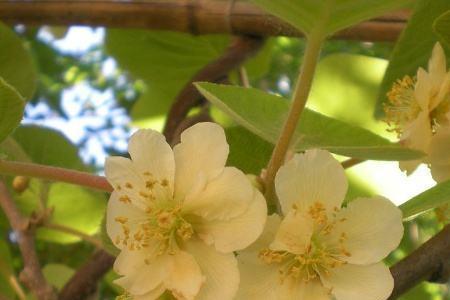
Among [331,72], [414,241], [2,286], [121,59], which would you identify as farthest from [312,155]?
[414,241]

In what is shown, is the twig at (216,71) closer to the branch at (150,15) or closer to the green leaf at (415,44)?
the branch at (150,15)

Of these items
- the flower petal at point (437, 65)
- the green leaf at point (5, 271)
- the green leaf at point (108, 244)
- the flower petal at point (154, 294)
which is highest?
the flower petal at point (437, 65)

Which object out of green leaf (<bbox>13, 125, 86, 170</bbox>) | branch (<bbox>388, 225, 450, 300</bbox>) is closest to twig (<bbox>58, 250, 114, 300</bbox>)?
green leaf (<bbox>13, 125, 86, 170</bbox>)

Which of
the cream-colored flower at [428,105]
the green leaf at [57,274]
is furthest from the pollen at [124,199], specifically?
the green leaf at [57,274]

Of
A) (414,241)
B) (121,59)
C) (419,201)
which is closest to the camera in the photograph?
(419,201)

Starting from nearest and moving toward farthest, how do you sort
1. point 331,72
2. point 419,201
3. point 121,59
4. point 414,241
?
point 419,201 → point 331,72 → point 121,59 → point 414,241

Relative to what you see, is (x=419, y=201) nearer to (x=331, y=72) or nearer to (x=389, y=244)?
(x=389, y=244)

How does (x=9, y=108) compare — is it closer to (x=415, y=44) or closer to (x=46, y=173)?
(x=46, y=173)
